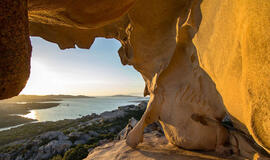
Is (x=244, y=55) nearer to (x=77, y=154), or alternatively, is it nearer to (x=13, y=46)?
(x=13, y=46)

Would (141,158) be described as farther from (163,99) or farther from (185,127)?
(163,99)

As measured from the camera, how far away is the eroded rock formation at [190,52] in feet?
3.50

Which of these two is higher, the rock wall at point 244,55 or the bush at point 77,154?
the rock wall at point 244,55

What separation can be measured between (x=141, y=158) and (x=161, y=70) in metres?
2.55

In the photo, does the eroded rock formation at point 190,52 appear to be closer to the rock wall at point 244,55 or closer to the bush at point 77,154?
the rock wall at point 244,55

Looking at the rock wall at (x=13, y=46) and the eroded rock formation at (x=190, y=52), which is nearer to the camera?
the rock wall at (x=13, y=46)

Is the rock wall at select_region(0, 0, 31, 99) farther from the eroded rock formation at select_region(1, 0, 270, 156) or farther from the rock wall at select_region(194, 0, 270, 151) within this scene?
the rock wall at select_region(194, 0, 270, 151)

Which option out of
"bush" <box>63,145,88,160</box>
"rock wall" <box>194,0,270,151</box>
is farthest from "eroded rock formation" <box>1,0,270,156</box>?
"bush" <box>63,145,88,160</box>

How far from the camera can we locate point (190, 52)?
3104 mm

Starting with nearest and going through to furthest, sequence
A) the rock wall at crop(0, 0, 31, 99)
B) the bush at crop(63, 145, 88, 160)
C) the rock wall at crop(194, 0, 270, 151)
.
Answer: the rock wall at crop(0, 0, 31, 99), the rock wall at crop(194, 0, 270, 151), the bush at crop(63, 145, 88, 160)

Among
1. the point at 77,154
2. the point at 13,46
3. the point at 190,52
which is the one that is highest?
the point at 190,52

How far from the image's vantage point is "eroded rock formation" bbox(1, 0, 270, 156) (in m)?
1.07

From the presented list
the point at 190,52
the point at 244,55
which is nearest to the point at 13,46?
the point at 244,55

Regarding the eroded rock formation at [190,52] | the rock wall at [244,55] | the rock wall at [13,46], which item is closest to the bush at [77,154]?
the eroded rock formation at [190,52]
